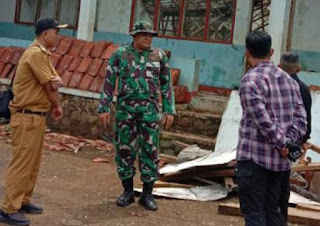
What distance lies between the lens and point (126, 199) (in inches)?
233

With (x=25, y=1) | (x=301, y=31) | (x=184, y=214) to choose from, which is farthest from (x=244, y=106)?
(x=25, y=1)

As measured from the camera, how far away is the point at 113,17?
1291cm

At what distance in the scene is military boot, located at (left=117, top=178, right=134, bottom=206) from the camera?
5884 mm

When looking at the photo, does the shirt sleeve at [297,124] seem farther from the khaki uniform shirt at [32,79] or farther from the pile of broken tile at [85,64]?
the pile of broken tile at [85,64]

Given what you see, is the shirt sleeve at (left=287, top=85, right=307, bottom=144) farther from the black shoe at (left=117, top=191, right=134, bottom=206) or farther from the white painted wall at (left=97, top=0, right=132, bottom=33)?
the white painted wall at (left=97, top=0, right=132, bottom=33)

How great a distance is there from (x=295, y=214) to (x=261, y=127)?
7.62 ft

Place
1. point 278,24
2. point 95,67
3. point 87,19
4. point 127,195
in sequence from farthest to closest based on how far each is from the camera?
point 87,19, point 95,67, point 278,24, point 127,195

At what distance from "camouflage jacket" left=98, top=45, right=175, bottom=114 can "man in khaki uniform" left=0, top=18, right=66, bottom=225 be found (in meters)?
0.92

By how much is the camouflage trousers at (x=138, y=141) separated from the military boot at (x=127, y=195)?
0.23ft

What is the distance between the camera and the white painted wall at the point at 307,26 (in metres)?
10.9

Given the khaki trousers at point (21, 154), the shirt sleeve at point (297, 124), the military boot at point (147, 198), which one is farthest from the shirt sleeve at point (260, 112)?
the military boot at point (147, 198)

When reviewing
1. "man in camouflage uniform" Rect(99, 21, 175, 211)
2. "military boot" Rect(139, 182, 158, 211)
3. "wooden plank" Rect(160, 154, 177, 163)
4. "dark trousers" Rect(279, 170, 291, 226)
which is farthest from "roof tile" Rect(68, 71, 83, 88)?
"dark trousers" Rect(279, 170, 291, 226)

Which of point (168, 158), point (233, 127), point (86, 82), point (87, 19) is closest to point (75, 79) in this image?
point (86, 82)

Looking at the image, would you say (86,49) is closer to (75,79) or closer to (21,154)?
(75,79)
